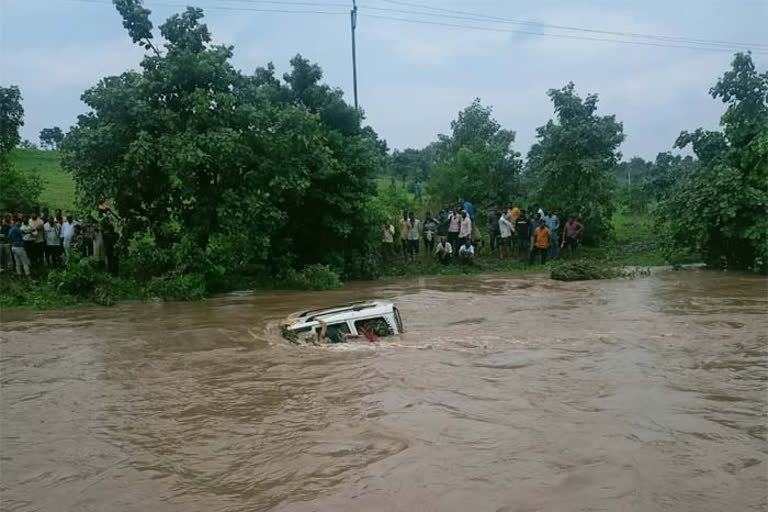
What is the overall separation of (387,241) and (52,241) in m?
9.86

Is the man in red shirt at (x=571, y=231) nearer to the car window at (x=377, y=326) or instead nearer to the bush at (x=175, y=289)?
the bush at (x=175, y=289)

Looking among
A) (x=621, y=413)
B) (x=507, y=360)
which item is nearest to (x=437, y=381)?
(x=507, y=360)

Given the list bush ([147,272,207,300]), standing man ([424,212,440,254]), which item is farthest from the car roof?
standing man ([424,212,440,254])

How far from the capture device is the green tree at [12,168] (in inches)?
818

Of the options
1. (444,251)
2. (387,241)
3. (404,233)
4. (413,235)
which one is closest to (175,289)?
(387,241)

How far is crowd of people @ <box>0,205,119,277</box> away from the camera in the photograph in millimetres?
17672

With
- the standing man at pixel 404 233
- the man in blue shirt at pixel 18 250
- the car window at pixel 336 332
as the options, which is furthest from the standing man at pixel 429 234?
the car window at pixel 336 332

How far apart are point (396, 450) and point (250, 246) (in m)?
13.0

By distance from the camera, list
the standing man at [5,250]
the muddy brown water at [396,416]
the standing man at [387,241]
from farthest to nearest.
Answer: the standing man at [387,241] < the standing man at [5,250] < the muddy brown water at [396,416]

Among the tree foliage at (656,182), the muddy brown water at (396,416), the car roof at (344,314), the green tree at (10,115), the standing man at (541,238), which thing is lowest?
the muddy brown water at (396,416)

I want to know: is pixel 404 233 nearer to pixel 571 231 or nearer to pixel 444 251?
pixel 444 251

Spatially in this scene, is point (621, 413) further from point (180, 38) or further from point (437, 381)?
point (180, 38)

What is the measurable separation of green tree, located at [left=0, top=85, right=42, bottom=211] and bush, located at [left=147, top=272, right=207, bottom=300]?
27.5 ft

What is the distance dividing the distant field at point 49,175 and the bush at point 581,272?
14.7 m
